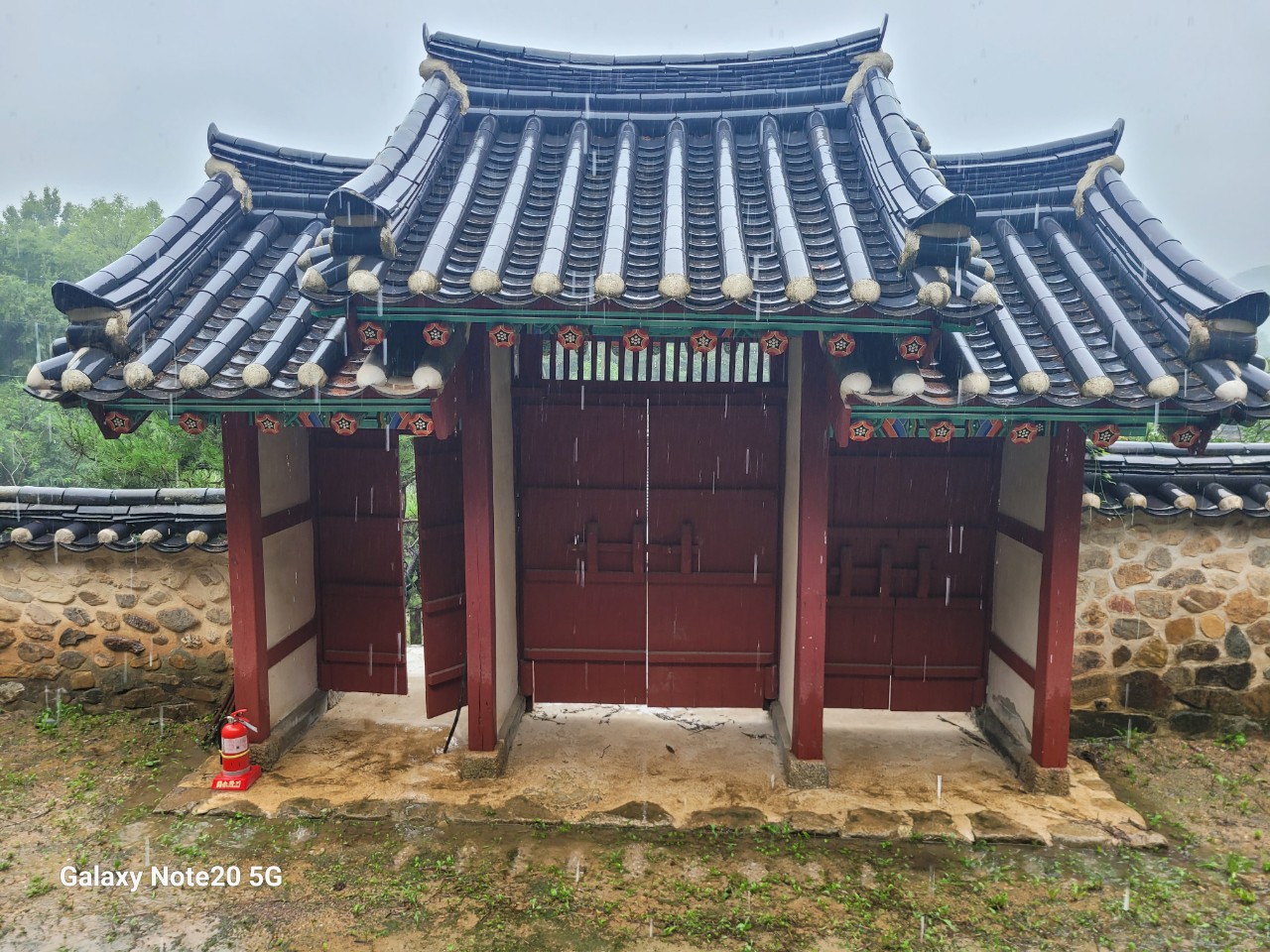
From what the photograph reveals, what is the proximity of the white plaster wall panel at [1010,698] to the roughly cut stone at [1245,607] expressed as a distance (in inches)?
82.8

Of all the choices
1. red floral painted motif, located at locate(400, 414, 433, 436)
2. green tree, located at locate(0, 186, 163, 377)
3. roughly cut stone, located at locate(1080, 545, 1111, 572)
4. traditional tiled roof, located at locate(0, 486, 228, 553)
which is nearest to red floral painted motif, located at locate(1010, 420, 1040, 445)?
roughly cut stone, located at locate(1080, 545, 1111, 572)

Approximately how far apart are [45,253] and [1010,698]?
144ft

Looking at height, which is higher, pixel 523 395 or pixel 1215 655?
pixel 523 395

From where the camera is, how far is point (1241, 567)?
6492 mm

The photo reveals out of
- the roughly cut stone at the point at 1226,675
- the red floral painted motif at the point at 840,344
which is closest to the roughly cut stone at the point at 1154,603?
the roughly cut stone at the point at 1226,675

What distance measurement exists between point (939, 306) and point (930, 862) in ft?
11.5

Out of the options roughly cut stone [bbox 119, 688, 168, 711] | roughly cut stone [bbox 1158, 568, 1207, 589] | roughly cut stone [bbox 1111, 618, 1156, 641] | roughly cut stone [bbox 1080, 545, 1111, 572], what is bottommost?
roughly cut stone [bbox 119, 688, 168, 711]

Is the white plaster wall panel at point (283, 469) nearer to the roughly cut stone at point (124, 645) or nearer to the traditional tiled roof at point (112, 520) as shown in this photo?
the traditional tiled roof at point (112, 520)

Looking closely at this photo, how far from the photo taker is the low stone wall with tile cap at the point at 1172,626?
21.2ft

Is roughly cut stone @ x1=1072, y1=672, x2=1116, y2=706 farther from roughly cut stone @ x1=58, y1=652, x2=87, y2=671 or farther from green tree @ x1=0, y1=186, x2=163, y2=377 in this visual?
green tree @ x1=0, y1=186, x2=163, y2=377

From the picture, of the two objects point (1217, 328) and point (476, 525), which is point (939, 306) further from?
point (476, 525)

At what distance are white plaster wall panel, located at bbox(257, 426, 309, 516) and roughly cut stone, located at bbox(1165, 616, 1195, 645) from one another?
762 centimetres

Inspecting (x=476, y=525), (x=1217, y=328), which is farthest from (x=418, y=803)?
(x=1217, y=328)

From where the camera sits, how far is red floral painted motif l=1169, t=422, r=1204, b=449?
4801mm
